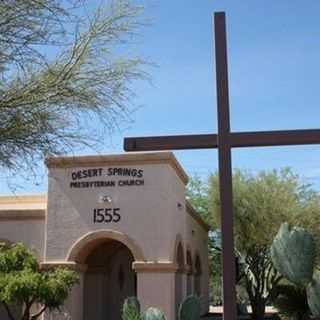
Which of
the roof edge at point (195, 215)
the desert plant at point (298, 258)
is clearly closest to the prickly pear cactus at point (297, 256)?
the desert plant at point (298, 258)

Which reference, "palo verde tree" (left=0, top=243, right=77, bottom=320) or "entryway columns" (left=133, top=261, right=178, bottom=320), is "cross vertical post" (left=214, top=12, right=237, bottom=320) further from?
"entryway columns" (left=133, top=261, right=178, bottom=320)

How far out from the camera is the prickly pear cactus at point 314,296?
1838 cm

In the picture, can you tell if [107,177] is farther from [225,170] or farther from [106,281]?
[225,170]

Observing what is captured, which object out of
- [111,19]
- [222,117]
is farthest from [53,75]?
[222,117]

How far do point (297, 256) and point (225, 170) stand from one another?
14564mm

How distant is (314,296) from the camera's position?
731 inches

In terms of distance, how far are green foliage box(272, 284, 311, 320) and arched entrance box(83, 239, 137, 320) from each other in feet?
22.1

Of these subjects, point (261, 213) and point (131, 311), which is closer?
point (131, 311)

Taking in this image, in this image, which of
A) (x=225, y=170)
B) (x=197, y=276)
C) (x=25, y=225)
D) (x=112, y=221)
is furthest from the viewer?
(x=197, y=276)

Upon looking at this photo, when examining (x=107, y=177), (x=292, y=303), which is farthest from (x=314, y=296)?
(x=107, y=177)

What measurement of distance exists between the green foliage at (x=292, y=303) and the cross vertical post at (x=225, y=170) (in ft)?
55.5

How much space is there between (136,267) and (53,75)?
1751 centimetres

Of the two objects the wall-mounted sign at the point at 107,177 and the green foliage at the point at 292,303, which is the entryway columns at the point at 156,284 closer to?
the wall-mounted sign at the point at 107,177

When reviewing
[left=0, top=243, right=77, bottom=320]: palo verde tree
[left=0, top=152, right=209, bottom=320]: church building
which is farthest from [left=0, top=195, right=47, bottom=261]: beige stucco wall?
[left=0, top=243, right=77, bottom=320]: palo verde tree
